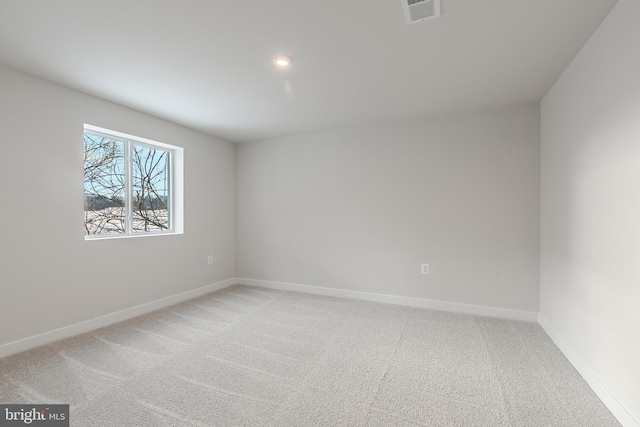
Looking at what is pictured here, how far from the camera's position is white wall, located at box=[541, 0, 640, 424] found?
1.51 m

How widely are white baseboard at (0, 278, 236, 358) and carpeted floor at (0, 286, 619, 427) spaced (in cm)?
12

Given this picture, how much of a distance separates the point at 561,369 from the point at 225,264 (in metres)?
4.10

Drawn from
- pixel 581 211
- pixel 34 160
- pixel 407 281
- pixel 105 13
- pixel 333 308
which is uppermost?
pixel 105 13

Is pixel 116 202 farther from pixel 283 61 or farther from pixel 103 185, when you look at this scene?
pixel 283 61

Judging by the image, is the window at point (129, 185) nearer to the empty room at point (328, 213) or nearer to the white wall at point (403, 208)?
the empty room at point (328, 213)

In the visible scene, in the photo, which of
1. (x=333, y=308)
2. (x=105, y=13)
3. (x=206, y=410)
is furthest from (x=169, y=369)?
(x=105, y=13)

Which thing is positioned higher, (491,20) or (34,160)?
(491,20)

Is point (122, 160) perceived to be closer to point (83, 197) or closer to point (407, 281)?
point (83, 197)

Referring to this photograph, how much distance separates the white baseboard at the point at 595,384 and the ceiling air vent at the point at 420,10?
7.98 feet

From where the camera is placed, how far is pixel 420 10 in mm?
1639

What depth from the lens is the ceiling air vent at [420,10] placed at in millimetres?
1574

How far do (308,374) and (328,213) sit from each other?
2342mm

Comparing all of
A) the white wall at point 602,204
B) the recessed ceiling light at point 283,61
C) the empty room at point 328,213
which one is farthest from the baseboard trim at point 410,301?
the recessed ceiling light at point 283,61

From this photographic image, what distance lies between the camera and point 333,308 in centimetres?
346
